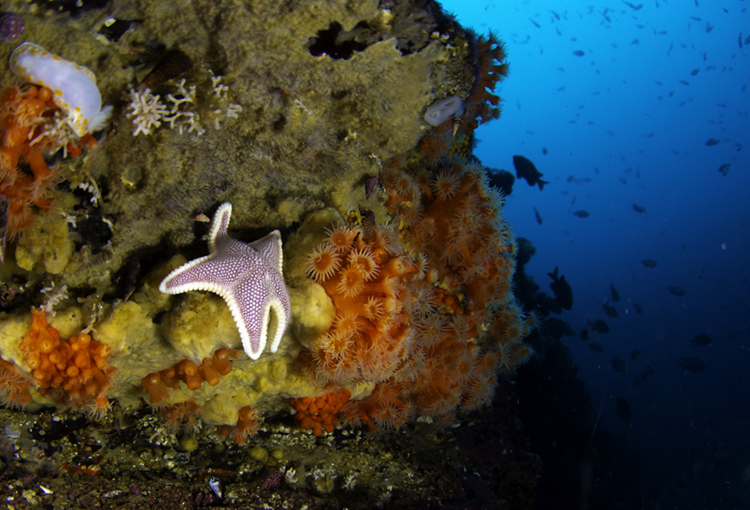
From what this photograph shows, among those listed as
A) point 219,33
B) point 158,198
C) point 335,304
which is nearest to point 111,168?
point 158,198

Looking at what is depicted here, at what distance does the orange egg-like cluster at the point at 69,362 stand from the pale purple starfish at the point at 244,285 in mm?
1043

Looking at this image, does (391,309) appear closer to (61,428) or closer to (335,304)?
(335,304)

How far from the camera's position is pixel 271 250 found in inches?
116

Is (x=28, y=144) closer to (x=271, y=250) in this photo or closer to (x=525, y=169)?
(x=271, y=250)

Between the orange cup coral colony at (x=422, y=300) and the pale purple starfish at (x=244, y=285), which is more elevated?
the pale purple starfish at (x=244, y=285)

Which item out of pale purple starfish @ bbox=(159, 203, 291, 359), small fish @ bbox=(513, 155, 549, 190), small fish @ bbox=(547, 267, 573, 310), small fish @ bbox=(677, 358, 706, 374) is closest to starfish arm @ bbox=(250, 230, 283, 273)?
pale purple starfish @ bbox=(159, 203, 291, 359)

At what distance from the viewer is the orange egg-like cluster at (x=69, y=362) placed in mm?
2703

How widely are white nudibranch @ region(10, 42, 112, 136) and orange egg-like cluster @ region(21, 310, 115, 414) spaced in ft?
4.91

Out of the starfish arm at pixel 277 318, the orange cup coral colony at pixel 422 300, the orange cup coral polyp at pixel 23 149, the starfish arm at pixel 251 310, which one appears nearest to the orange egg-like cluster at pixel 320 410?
the orange cup coral colony at pixel 422 300

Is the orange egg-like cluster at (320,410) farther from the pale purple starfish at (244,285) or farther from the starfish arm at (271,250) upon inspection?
the starfish arm at (271,250)

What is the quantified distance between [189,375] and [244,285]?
1.26 metres

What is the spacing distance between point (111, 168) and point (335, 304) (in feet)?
6.83

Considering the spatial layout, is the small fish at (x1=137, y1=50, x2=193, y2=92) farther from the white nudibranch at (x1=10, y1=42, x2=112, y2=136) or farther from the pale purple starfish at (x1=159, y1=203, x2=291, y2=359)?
the pale purple starfish at (x1=159, y1=203, x2=291, y2=359)

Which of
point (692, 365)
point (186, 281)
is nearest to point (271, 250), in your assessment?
point (186, 281)
